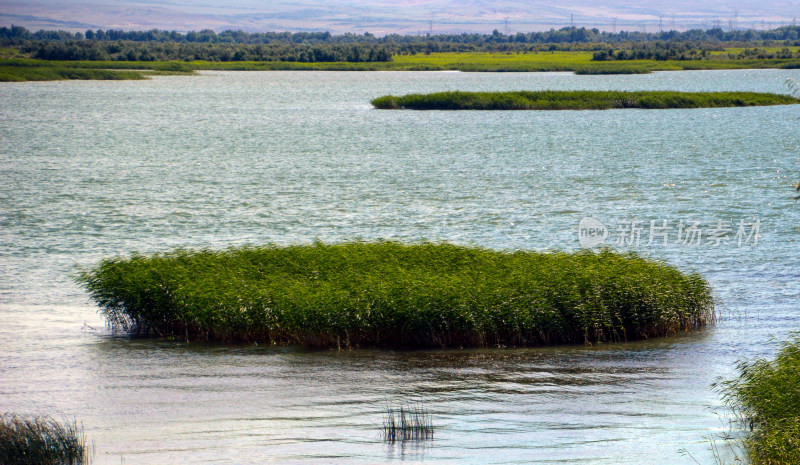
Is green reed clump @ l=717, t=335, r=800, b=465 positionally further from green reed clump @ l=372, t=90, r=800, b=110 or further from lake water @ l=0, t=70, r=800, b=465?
green reed clump @ l=372, t=90, r=800, b=110

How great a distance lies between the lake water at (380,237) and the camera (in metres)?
17.0

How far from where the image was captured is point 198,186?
60625 mm

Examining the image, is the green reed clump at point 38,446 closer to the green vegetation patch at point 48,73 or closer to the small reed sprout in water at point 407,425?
the small reed sprout in water at point 407,425

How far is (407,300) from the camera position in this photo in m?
23.1

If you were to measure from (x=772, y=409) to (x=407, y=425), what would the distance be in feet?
21.5

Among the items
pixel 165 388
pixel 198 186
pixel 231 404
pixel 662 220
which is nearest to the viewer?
pixel 231 404

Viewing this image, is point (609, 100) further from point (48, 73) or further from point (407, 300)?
point (48, 73)

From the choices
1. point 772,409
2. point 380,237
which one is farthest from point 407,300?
point 380,237

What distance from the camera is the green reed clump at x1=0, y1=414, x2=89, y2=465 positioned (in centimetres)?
1470

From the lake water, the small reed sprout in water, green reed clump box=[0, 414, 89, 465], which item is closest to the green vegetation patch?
the lake water

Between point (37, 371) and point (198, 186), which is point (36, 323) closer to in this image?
point (37, 371)

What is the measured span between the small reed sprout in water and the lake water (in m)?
0.26

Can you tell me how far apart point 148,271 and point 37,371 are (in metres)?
4.87

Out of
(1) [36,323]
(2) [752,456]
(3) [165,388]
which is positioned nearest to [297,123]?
(1) [36,323]
